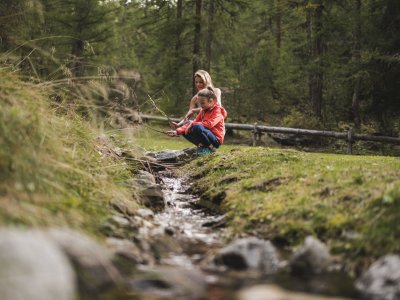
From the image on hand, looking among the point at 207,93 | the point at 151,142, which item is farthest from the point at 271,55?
the point at 207,93

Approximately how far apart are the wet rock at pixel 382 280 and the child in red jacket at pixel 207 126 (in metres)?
5.71

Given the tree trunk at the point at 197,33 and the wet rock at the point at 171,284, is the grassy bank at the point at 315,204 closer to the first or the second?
the wet rock at the point at 171,284

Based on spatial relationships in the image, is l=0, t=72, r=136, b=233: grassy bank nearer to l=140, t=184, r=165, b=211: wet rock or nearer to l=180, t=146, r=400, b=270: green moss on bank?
l=140, t=184, r=165, b=211: wet rock

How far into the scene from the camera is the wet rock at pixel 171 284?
2.79 metres

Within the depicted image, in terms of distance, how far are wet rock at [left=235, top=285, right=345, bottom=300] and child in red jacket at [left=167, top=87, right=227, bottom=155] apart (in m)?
5.76

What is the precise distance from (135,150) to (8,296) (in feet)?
14.0

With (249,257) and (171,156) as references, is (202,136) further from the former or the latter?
(249,257)

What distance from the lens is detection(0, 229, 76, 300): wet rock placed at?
2182mm

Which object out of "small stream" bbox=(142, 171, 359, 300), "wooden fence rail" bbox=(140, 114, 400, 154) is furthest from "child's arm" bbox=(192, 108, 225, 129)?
"wooden fence rail" bbox=(140, 114, 400, 154)

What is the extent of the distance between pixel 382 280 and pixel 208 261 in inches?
48.7

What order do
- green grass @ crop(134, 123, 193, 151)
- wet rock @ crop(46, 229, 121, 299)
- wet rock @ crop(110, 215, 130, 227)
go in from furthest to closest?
green grass @ crop(134, 123, 193, 151), wet rock @ crop(110, 215, 130, 227), wet rock @ crop(46, 229, 121, 299)

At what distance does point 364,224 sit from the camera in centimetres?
377

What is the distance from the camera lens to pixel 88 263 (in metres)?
→ 2.86

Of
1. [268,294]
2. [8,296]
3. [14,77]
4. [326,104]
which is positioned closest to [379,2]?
[326,104]
